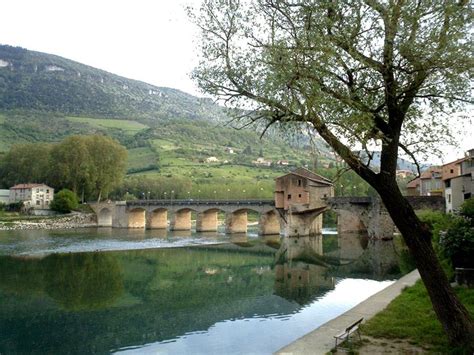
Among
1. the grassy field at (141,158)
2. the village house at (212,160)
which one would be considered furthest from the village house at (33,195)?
the village house at (212,160)

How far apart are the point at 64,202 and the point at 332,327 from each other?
247ft

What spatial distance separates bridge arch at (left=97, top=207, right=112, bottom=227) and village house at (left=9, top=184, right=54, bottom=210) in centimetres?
970

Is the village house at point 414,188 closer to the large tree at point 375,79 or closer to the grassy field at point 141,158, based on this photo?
the large tree at point 375,79

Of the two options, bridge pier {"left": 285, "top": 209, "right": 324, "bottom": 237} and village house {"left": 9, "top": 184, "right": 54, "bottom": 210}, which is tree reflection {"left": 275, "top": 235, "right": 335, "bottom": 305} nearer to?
bridge pier {"left": 285, "top": 209, "right": 324, "bottom": 237}

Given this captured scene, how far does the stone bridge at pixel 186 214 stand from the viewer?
6303 centimetres

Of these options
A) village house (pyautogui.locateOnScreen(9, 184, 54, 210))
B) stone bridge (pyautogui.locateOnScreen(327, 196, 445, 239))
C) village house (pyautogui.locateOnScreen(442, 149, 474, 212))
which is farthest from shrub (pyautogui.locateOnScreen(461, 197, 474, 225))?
village house (pyautogui.locateOnScreen(9, 184, 54, 210))

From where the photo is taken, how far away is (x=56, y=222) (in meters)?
77.1

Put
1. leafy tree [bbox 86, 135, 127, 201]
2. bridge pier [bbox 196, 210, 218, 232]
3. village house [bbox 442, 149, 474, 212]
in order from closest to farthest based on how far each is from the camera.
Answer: village house [bbox 442, 149, 474, 212] < bridge pier [bbox 196, 210, 218, 232] < leafy tree [bbox 86, 135, 127, 201]

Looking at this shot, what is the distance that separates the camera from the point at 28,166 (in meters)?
94.1

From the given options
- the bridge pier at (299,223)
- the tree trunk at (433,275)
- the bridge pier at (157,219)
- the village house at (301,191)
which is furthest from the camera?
the bridge pier at (157,219)

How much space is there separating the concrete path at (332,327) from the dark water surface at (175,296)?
5.22ft

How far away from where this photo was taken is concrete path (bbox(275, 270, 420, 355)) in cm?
1008

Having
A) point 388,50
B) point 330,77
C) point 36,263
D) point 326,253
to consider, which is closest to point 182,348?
point 330,77

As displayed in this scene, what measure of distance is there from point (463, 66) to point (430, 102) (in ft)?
3.91
